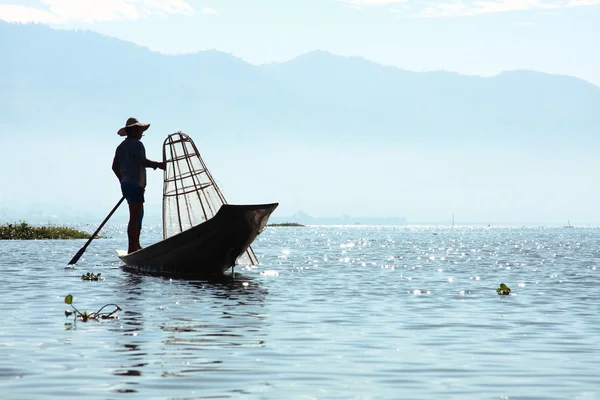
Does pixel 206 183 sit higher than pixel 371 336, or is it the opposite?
pixel 206 183

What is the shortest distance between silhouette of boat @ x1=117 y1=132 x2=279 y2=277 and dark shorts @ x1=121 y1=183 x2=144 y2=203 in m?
1.42

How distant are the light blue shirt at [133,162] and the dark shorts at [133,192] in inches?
4.4

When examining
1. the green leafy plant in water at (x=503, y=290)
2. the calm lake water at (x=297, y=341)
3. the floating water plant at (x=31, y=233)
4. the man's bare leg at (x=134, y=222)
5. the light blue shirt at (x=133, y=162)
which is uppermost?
the light blue shirt at (x=133, y=162)

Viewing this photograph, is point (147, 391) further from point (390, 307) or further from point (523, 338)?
point (390, 307)

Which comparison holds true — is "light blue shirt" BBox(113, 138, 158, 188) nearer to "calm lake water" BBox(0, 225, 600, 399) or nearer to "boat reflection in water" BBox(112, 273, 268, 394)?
"calm lake water" BBox(0, 225, 600, 399)

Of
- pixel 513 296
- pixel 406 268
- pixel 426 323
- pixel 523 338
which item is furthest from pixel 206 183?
pixel 523 338

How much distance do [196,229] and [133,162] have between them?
11.0 feet

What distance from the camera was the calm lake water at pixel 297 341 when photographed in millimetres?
10578

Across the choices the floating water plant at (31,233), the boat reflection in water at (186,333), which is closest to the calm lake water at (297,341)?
the boat reflection in water at (186,333)

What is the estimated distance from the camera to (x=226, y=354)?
501 inches

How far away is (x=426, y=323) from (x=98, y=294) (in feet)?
26.9

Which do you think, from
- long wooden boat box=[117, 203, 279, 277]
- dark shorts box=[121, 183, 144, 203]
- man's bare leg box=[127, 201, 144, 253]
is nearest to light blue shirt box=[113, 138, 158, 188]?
dark shorts box=[121, 183, 144, 203]

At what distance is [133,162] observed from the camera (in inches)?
1104

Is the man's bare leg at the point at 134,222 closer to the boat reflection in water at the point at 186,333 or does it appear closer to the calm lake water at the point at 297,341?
the calm lake water at the point at 297,341
